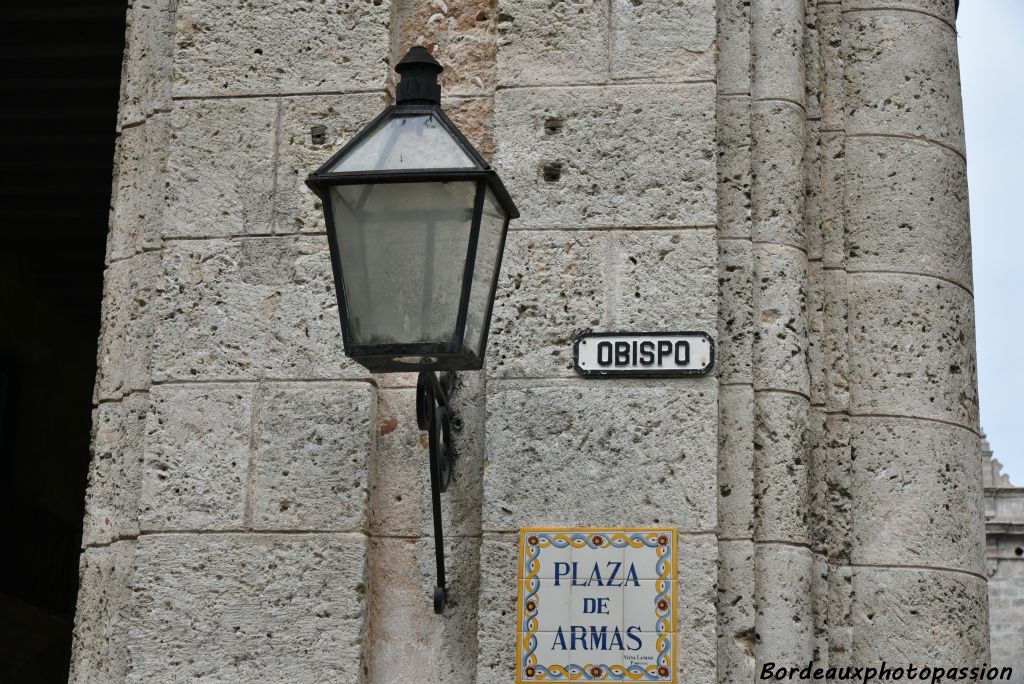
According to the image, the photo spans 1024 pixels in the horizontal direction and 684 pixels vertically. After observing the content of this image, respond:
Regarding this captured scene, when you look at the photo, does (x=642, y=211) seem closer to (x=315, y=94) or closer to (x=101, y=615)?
(x=315, y=94)

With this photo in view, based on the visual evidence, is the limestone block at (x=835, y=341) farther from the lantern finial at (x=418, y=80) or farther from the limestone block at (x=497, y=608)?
the lantern finial at (x=418, y=80)

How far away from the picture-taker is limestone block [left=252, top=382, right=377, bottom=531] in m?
3.69

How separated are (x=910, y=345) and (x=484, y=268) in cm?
121

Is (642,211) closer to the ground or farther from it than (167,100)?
closer to the ground

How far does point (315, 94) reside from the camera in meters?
3.98

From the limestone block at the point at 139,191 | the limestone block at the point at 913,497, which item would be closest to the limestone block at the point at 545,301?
the limestone block at the point at 913,497

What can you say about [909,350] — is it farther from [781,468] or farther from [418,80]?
[418,80]

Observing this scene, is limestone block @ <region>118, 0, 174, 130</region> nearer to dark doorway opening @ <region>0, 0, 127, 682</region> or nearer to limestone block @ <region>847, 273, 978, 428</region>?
limestone block @ <region>847, 273, 978, 428</region>

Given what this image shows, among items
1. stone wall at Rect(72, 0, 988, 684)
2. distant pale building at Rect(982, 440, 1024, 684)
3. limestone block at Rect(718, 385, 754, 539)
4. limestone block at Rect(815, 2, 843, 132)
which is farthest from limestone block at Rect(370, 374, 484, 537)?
distant pale building at Rect(982, 440, 1024, 684)

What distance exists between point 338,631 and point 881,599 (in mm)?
1239

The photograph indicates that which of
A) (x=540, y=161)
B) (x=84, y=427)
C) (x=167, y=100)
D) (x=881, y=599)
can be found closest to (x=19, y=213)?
(x=84, y=427)

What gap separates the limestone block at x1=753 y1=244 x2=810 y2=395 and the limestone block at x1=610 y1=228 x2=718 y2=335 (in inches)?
5.2

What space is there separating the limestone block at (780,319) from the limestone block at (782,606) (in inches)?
15.5

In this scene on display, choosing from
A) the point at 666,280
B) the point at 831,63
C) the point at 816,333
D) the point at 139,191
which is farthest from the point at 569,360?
the point at 139,191
